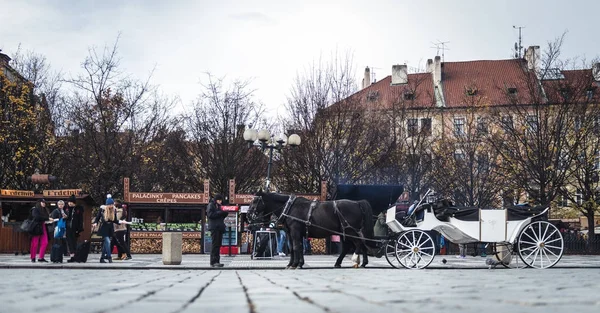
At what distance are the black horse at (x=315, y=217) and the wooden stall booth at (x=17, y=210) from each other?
12.5 m

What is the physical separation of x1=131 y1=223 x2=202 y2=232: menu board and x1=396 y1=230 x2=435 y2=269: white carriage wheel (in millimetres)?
14089

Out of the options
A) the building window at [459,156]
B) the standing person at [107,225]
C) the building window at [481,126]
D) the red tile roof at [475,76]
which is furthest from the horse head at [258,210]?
the red tile roof at [475,76]

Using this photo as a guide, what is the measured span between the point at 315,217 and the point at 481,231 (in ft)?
13.0

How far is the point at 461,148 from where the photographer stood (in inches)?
2019

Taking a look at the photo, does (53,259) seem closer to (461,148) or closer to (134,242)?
(134,242)

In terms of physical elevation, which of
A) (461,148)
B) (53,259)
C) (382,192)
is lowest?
(53,259)

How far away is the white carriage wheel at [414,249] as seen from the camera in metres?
19.1

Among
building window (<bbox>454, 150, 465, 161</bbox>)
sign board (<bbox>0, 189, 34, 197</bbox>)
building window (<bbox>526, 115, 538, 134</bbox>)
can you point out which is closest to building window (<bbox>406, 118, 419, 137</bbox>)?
building window (<bbox>454, 150, 465, 161</bbox>)

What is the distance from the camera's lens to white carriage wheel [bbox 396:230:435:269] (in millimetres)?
19125

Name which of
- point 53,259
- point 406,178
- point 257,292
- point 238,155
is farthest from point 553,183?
point 257,292

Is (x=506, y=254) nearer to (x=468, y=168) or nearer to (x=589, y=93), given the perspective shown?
(x=589, y=93)

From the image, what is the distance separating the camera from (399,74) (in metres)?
75.2

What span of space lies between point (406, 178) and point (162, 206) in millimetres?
18878

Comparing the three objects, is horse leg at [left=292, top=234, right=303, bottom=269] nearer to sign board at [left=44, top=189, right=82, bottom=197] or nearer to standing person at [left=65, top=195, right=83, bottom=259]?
standing person at [left=65, top=195, right=83, bottom=259]
